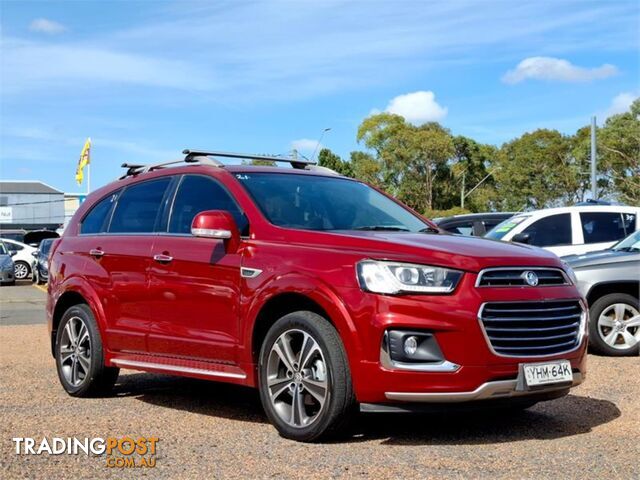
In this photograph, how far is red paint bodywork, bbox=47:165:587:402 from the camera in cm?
551

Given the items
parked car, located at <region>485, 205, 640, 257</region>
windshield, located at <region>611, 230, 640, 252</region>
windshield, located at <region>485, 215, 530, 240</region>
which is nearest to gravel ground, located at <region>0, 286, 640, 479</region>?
windshield, located at <region>611, 230, 640, 252</region>

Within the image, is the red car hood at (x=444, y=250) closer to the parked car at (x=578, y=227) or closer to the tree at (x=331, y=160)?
the parked car at (x=578, y=227)

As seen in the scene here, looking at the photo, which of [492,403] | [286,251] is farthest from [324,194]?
[492,403]

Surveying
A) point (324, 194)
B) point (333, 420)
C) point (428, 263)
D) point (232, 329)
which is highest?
point (324, 194)

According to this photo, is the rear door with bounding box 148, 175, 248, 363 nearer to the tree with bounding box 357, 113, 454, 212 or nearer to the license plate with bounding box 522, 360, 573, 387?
the license plate with bounding box 522, 360, 573, 387

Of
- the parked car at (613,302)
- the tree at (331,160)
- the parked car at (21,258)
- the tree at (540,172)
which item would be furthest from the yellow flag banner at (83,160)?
the parked car at (613,302)

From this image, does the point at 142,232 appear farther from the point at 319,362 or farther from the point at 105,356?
the point at 319,362

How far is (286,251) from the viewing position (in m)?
6.14

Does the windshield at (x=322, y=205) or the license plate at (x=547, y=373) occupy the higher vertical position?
the windshield at (x=322, y=205)

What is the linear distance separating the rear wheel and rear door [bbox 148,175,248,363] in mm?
25921

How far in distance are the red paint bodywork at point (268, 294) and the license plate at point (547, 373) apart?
0.27 feet

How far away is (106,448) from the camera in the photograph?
5.82 m

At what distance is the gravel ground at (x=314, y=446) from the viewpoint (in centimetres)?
523

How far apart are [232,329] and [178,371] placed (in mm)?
727
